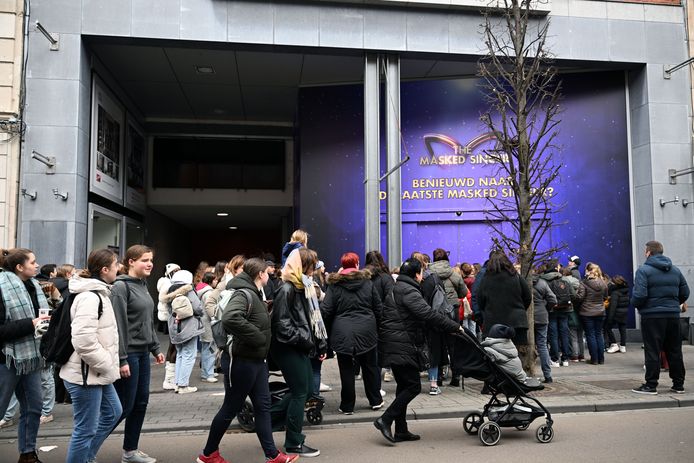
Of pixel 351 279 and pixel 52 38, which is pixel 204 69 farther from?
pixel 351 279

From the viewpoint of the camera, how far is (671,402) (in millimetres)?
7473

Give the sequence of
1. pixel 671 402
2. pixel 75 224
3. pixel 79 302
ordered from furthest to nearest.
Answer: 1. pixel 75 224
2. pixel 671 402
3. pixel 79 302

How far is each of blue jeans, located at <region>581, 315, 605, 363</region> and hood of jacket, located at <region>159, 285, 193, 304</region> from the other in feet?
24.1

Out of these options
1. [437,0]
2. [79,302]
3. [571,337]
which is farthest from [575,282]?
[79,302]

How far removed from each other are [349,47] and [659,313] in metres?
8.50

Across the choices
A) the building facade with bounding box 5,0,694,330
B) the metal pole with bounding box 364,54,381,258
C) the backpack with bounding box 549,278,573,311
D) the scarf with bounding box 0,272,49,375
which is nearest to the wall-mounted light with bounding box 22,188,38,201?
the building facade with bounding box 5,0,694,330

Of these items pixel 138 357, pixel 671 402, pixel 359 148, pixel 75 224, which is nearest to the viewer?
pixel 138 357

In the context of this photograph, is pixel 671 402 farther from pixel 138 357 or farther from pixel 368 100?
pixel 368 100

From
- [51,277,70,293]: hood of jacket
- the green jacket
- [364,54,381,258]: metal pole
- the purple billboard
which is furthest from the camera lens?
the purple billboard

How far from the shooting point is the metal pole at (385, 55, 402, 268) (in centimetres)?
1311

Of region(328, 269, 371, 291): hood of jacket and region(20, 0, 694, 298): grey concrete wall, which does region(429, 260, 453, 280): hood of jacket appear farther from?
region(20, 0, 694, 298): grey concrete wall

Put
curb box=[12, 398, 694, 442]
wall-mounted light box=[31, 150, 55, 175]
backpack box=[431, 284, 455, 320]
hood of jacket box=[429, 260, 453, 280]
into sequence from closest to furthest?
curb box=[12, 398, 694, 442], backpack box=[431, 284, 455, 320], hood of jacket box=[429, 260, 453, 280], wall-mounted light box=[31, 150, 55, 175]

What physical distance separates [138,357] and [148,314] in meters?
0.39

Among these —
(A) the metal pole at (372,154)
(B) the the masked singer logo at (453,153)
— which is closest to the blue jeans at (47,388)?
(A) the metal pole at (372,154)
